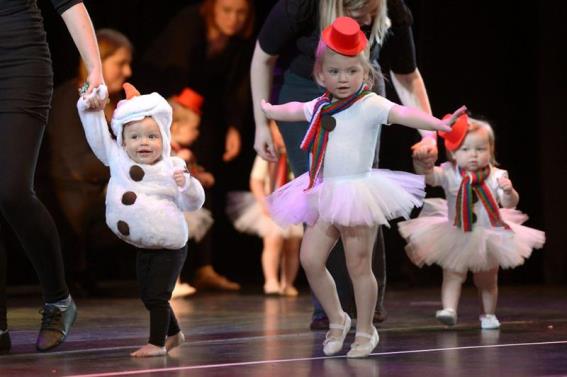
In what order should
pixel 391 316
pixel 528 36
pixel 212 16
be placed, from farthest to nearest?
pixel 528 36, pixel 212 16, pixel 391 316

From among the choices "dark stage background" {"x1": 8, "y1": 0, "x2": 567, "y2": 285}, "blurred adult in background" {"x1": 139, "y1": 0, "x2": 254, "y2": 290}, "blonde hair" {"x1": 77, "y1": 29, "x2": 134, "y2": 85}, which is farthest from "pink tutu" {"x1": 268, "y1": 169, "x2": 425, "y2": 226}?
"dark stage background" {"x1": 8, "y1": 0, "x2": 567, "y2": 285}

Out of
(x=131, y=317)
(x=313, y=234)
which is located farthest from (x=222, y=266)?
(x=313, y=234)

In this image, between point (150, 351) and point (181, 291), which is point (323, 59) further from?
point (181, 291)

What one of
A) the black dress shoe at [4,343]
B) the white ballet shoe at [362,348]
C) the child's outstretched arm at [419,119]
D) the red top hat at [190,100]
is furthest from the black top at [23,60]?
the red top hat at [190,100]

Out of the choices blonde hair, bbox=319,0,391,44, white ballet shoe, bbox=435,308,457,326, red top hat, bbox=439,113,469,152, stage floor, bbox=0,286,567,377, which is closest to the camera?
stage floor, bbox=0,286,567,377

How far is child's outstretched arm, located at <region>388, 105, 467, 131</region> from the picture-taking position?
3.39m

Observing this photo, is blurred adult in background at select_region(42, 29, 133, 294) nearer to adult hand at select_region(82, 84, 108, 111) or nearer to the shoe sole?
the shoe sole

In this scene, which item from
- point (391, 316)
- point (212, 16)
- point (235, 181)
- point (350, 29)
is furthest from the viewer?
point (235, 181)

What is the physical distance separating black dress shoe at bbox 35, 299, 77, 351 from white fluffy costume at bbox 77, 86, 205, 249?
32 cm

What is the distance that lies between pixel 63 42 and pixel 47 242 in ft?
12.2

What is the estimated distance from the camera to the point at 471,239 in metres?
4.44

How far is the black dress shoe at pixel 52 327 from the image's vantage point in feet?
11.8

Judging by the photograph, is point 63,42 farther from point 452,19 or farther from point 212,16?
point 452,19

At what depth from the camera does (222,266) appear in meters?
7.90
